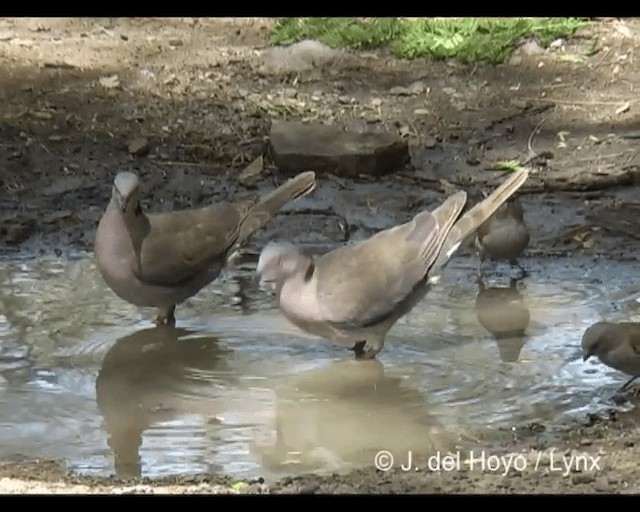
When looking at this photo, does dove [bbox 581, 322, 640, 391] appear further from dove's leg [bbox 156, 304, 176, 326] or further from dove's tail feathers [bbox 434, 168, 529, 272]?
dove's leg [bbox 156, 304, 176, 326]

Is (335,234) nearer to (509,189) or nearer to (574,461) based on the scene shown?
(509,189)

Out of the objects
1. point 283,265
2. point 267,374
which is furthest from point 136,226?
point 267,374

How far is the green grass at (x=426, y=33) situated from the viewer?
8586mm

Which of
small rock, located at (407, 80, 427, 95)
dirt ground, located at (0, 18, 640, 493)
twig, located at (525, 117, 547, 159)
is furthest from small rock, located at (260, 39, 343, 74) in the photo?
twig, located at (525, 117, 547, 159)

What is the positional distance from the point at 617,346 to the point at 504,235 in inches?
48.1

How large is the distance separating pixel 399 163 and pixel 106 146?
1.50 meters

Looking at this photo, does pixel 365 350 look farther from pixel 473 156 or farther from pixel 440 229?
pixel 473 156

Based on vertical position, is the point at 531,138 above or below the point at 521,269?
above

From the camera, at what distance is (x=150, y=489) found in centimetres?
399

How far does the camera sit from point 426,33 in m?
8.71

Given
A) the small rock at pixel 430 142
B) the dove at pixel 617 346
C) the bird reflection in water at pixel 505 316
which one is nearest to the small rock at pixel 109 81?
the small rock at pixel 430 142

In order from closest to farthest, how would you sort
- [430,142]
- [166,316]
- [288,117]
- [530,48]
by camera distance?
[166,316] → [430,142] → [288,117] → [530,48]

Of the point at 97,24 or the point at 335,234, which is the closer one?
the point at 335,234

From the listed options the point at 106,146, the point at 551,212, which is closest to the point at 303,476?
the point at 551,212
